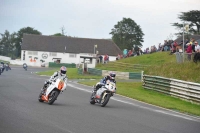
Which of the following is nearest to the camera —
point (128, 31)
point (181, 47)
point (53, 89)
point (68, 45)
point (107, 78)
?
point (53, 89)

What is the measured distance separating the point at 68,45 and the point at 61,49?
234 centimetres

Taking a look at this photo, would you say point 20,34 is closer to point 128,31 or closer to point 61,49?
point 128,31

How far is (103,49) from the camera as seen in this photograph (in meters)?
109

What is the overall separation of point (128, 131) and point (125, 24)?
394 ft

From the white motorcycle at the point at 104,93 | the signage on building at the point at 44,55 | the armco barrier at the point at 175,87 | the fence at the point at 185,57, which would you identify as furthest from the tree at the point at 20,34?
the white motorcycle at the point at 104,93

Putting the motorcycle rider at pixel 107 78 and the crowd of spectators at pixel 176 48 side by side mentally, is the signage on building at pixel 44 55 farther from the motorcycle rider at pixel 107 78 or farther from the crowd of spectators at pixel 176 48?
the motorcycle rider at pixel 107 78

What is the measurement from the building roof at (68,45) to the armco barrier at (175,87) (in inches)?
3034

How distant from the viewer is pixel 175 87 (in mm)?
26359

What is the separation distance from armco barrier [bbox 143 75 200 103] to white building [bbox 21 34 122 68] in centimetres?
7494

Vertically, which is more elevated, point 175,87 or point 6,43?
point 6,43

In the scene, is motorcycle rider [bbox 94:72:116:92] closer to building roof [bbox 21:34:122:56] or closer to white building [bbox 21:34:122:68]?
white building [bbox 21:34:122:68]

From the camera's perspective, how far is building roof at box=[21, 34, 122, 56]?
10831 cm

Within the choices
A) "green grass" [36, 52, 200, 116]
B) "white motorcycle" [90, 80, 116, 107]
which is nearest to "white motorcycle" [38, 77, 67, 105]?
"white motorcycle" [90, 80, 116, 107]

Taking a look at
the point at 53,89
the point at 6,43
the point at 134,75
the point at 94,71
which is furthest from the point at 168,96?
the point at 6,43
